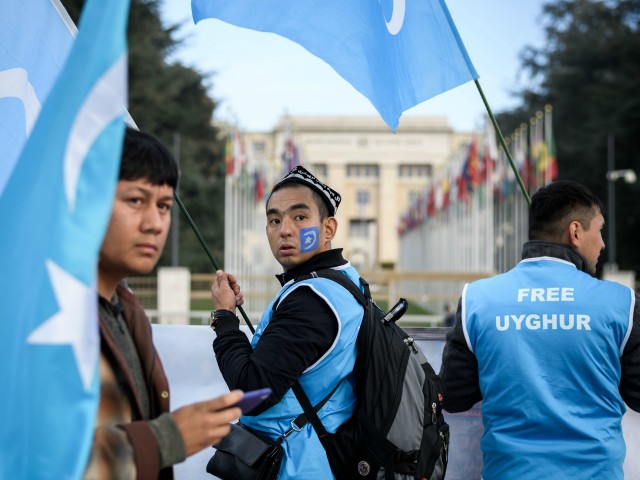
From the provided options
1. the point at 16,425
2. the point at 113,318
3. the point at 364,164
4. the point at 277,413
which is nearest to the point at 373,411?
the point at 277,413

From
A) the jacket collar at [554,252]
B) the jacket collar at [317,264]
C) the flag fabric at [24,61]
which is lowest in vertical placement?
the jacket collar at [317,264]

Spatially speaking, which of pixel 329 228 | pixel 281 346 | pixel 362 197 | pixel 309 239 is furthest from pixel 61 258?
pixel 362 197

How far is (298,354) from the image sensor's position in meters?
2.18

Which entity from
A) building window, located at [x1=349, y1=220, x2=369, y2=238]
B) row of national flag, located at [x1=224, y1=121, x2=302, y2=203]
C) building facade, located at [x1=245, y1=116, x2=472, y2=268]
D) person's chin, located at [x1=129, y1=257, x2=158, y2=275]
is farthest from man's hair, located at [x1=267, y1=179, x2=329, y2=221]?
building window, located at [x1=349, y1=220, x2=369, y2=238]

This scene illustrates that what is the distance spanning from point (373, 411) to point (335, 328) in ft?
0.98

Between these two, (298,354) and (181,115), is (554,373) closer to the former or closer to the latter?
(298,354)

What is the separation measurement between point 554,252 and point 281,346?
1013mm

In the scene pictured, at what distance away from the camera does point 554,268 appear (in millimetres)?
2520

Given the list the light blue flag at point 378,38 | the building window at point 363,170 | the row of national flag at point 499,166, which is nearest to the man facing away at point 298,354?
the light blue flag at point 378,38

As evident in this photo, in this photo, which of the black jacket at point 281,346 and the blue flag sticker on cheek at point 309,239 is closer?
the black jacket at point 281,346

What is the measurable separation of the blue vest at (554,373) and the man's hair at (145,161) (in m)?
1.24

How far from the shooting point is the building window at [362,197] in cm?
7862

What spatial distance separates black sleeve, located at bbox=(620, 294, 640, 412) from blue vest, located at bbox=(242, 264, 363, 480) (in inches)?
33.9

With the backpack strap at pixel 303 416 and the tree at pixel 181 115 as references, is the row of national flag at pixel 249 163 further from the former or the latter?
the backpack strap at pixel 303 416
